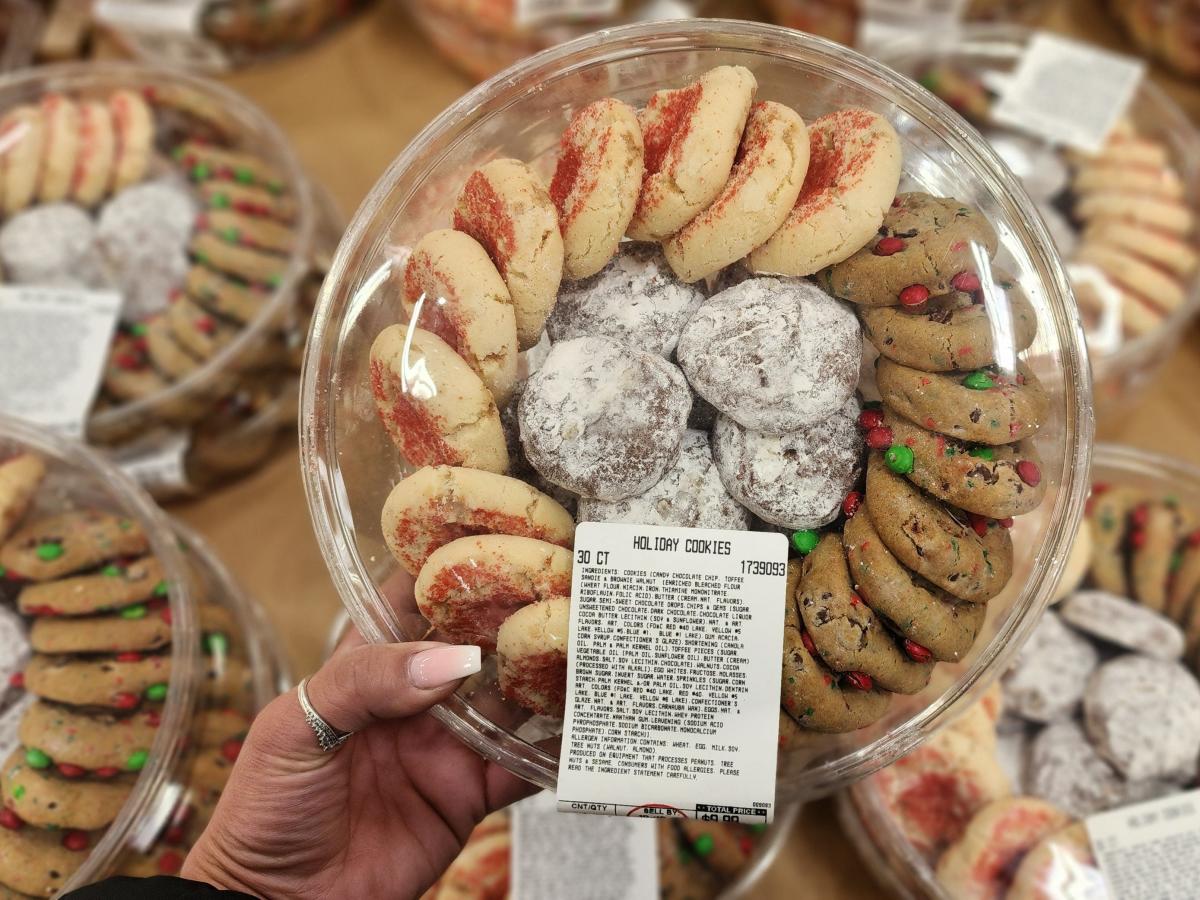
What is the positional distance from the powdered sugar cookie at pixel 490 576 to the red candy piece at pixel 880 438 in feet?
1.06

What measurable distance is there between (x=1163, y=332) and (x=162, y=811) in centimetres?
180

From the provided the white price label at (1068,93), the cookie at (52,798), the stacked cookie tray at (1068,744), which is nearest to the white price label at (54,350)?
the cookie at (52,798)

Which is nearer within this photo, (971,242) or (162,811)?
(971,242)

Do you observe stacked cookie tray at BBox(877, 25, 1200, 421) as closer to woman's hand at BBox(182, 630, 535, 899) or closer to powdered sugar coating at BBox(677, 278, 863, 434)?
powdered sugar coating at BBox(677, 278, 863, 434)

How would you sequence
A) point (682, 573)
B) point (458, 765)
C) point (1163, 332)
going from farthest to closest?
point (1163, 332) → point (458, 765) → point (682, 573)

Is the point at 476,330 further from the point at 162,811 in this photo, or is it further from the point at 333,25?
the point at 333,25

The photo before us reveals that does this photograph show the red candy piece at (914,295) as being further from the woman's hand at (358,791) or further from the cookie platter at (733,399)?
the woman's hand at (358,791)

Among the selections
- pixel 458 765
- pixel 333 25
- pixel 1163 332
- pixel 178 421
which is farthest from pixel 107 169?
pixel 1163 332

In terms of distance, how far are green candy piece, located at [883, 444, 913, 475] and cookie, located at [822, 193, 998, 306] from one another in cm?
15

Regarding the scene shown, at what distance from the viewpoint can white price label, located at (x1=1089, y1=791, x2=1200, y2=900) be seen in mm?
1185

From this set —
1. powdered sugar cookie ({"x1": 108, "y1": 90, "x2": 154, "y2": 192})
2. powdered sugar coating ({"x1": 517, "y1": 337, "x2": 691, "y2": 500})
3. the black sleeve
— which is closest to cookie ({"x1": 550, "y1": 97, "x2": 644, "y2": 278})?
powdered sugar coating ({"x1": 517, "y1": 337, "x2": 691, "y2": 500})

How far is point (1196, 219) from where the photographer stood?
5.93 ft

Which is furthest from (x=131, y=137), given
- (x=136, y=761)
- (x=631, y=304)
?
(x=631, y=304)

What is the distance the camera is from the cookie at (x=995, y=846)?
1249 mm
